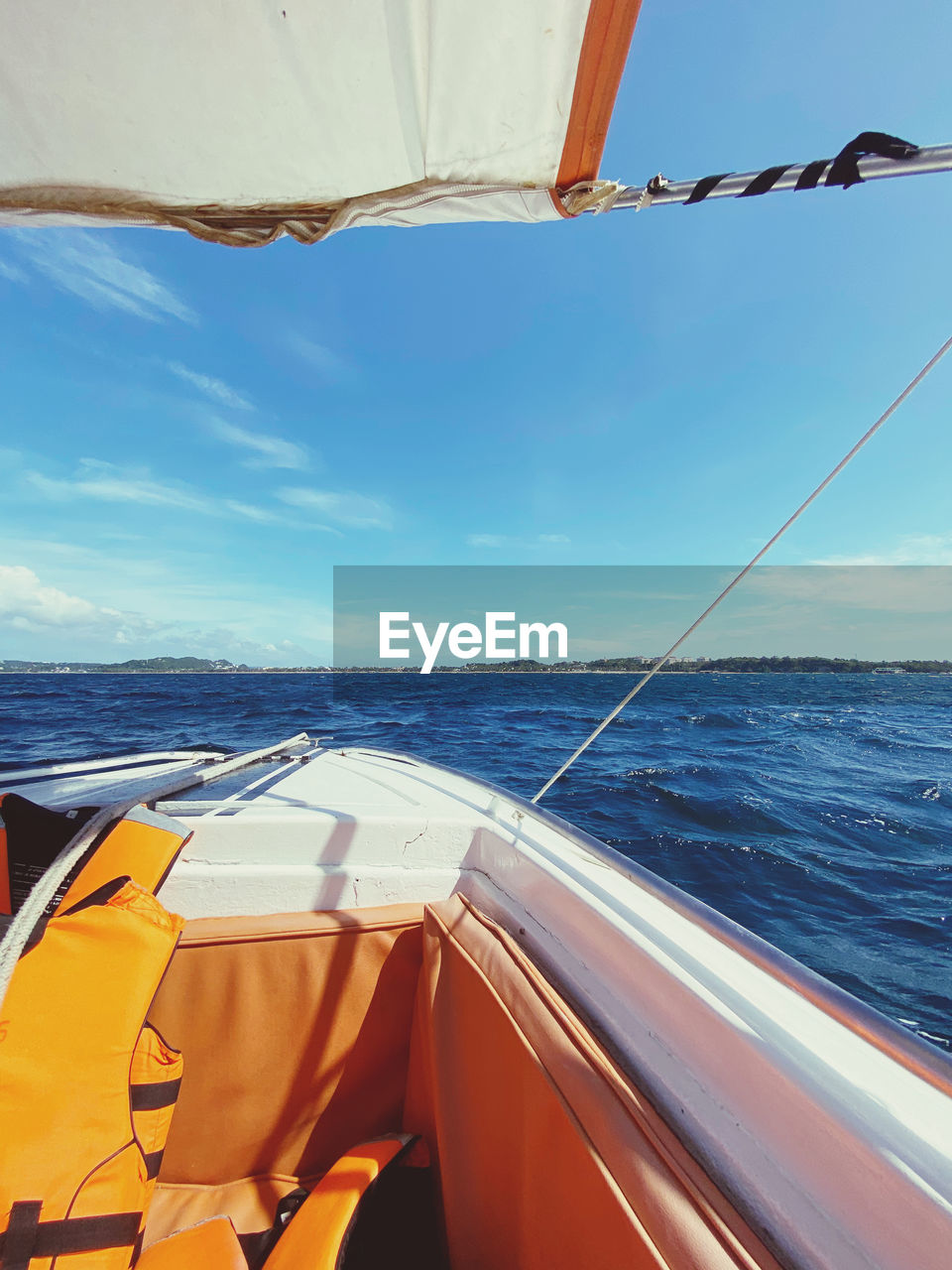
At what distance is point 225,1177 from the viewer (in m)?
1.41

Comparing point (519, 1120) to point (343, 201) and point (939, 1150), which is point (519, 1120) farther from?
point (343, 201)

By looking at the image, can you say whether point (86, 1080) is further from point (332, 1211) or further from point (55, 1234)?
point (332, 1211)

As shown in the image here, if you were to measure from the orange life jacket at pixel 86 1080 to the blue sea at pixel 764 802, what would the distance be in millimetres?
3495

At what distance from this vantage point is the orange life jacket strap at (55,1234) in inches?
32.6

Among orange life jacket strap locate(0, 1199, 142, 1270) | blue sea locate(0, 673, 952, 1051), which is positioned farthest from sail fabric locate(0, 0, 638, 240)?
blue sea locate(0, 673, 952, 1051)

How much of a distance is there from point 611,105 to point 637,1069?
6.98 feet

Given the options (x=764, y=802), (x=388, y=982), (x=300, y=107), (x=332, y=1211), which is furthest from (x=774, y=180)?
(x=764, y=802)

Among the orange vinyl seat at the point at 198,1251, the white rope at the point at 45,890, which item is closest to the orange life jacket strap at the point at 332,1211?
the orange vinyl seat at the point at 198,1251

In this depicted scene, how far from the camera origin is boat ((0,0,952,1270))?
68cm

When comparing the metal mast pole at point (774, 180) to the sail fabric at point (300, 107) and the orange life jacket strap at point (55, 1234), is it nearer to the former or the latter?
the sail fabric at point (300, 107)

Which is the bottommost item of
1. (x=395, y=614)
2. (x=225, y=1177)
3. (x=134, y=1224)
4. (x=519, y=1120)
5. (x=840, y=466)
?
(x=225, y=1177)

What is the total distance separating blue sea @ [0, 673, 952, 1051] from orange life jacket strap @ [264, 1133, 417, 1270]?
296 centimetres

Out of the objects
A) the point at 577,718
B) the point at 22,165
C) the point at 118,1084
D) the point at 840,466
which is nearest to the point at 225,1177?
the point at 118,1084

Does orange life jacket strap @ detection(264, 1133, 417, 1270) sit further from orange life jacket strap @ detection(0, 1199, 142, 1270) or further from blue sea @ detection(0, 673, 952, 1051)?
blue sea @ detection(0, 673, 952, 1051)
